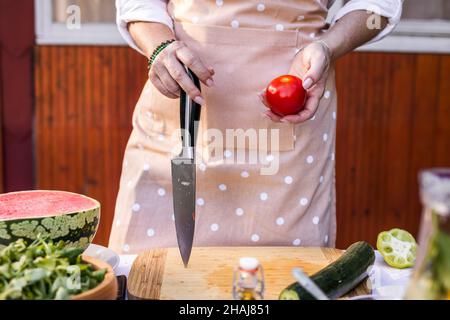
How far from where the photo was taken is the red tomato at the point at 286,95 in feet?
5.44

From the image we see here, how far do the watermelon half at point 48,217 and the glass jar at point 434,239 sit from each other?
2.85 feet

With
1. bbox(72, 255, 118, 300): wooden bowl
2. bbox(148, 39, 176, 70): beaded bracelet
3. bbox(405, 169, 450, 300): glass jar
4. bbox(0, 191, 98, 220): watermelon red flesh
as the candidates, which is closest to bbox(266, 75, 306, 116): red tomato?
bbox(148, 39, 176, 70): beaded bracelet

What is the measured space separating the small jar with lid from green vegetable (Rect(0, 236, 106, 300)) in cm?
25

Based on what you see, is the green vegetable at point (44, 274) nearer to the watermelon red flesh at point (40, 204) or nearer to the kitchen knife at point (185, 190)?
the watermelon red flesh at point (40, 204)

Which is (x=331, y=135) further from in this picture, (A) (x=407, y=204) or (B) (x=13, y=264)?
(A) (x=407, y=204)

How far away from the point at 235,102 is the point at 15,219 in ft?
2.50

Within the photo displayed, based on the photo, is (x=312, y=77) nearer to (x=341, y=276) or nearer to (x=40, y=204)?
(x=341, y=276)

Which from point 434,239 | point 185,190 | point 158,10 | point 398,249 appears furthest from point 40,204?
point 434,239

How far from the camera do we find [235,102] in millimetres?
1907

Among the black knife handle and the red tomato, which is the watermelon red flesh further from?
the red tomato

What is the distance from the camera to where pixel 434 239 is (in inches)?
33.1
